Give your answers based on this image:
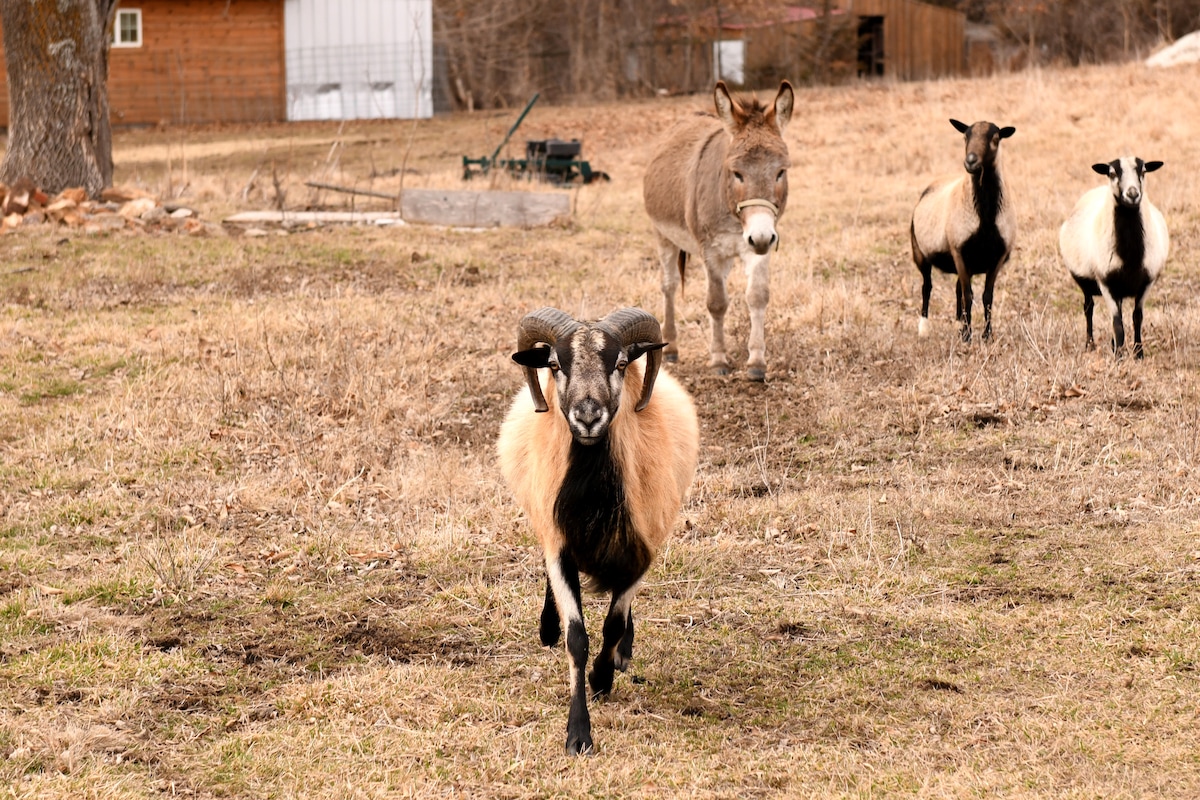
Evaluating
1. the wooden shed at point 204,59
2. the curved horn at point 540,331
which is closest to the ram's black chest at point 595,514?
the curved horn at point 540,331

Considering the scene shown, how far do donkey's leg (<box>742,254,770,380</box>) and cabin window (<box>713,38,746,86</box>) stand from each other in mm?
29956

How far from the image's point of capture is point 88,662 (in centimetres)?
562

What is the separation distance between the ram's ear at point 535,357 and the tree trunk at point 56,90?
14.9m

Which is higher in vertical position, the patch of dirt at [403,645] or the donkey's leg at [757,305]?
the donkey's leg at [757,305]

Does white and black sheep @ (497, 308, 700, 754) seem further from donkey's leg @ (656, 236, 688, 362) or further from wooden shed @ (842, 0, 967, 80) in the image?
wooden shed @ (842, 0, 967, 80)

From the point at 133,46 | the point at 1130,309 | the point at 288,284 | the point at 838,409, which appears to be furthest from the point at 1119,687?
the point at 133,46

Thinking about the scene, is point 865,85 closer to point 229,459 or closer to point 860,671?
point 229,459

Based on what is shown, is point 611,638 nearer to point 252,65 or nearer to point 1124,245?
point 1124,245

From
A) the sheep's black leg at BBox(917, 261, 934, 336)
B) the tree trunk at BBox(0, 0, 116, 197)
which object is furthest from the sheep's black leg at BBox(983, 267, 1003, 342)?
the tree trunk at BBox(0, 0, 116, 197)

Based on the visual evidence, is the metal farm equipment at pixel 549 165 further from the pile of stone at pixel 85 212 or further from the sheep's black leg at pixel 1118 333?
the sheep's black leg at pixel 1118 333

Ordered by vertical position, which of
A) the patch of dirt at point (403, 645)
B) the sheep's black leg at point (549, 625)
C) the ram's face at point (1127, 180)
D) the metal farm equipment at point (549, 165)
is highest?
the metal farm equipment at point (549, 165)

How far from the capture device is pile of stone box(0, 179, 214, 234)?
1655 cm

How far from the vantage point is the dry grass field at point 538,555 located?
16.0ft

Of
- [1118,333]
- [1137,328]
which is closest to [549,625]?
[1118,333]
